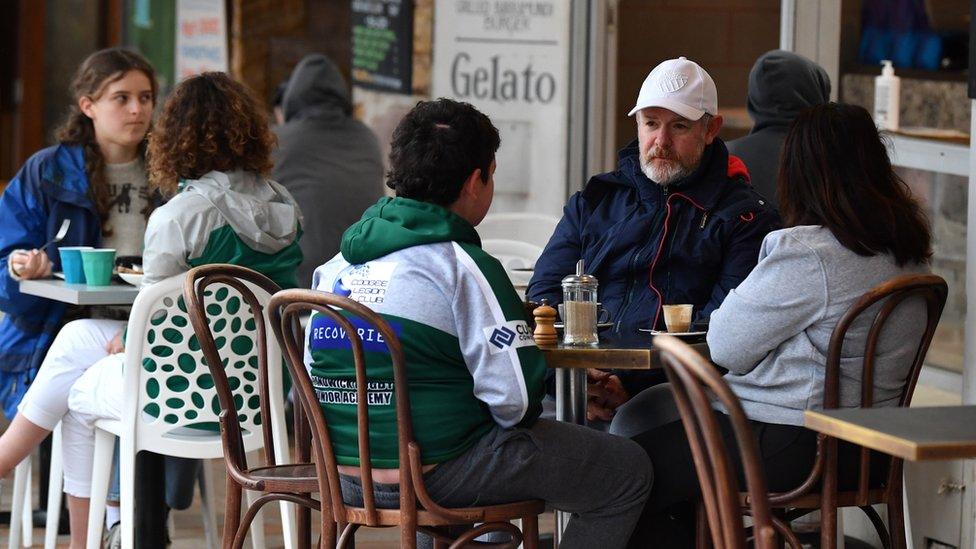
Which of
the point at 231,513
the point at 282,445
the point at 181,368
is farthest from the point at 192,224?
the point at 231,513

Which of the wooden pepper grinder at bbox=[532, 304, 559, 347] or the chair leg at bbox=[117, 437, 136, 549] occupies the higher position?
the wooden pepper grinder at bbox=[532, 304, 559, 347]

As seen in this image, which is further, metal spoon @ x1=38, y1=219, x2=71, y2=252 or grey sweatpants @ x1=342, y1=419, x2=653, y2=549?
metal spoon @ x1=38, y1=219, x2=71, y2=252

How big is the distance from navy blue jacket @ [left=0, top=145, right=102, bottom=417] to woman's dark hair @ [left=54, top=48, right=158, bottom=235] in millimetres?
29

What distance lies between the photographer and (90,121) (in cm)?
426

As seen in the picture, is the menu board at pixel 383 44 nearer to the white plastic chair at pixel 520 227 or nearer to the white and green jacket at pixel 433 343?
the white plastic chair at pixel 520 227

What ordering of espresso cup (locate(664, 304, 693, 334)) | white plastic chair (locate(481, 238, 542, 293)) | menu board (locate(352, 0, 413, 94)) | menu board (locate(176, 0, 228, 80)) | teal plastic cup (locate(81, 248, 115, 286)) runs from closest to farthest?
espresso cup (locate(664, 304, 693, 334))
teal plastic cup (locate(81, 248, 115, 286))
white plastic chair (locate(481, 238, 542, 293))
menu board (locate(352, 0, 413, 94))
menu board (locate(176, 0, 228, 80))

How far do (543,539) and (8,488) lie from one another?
1866 millimetres

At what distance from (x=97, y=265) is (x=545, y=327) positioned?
1336 mm

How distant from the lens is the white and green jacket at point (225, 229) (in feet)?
12.0

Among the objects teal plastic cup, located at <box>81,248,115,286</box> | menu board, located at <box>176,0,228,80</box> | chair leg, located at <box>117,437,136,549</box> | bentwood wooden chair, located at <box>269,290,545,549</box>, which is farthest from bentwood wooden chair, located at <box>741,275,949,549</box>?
menu board, located at <box>176,0,228,80</box>

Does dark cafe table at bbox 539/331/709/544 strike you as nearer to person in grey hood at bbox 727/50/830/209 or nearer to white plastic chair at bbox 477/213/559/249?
person in grey hood at bbox 727/50/830/209

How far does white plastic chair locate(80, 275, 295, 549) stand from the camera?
137 inches

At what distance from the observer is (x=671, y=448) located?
308cm

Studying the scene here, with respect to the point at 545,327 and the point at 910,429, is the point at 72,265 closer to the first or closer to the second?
the point at 545,327
